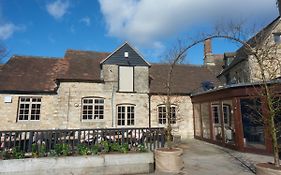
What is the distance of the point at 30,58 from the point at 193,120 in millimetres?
14891

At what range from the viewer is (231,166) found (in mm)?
7832

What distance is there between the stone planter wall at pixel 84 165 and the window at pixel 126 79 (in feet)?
29.2

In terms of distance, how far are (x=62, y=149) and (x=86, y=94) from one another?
26.9 ft

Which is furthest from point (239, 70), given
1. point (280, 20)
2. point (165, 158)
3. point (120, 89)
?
point (165, 158)

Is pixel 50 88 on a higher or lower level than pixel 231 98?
higher

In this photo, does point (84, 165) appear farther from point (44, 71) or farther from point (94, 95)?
point (44, 71)

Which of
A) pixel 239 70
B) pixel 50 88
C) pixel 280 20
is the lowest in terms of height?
pixel 50 88

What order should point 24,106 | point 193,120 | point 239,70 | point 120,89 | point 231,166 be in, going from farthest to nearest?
point 239,70 < point 193,120 < point 120,89 < point 24,106 < point 231,166

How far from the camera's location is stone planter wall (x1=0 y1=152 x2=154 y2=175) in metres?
6.12

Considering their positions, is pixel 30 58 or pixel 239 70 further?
pixel 239 70

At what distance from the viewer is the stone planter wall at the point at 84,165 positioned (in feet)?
20.1

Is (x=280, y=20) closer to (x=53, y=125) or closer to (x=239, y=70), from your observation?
(x=239, y=70)

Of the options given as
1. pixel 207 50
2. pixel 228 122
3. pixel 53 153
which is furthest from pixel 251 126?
pixel 207 50

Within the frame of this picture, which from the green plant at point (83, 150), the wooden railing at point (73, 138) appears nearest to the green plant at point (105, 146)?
the wooden railing at point (73, 138)
